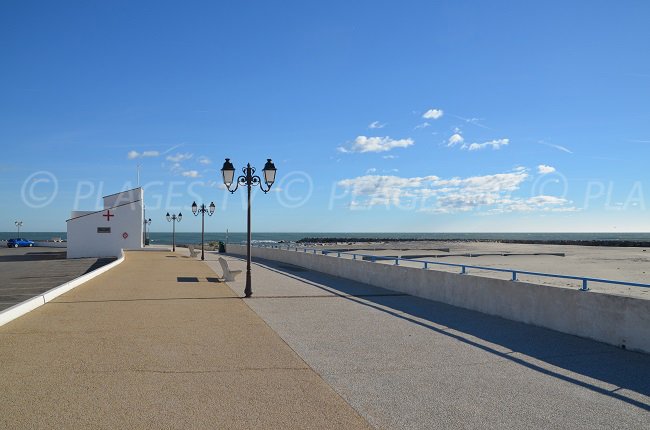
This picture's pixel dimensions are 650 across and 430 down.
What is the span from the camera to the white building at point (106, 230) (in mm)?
42406

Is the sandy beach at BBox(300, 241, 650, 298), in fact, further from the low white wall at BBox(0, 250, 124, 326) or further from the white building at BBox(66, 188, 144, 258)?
the white building at BBox(66, 188, 144, 258)

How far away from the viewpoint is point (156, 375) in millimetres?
6230

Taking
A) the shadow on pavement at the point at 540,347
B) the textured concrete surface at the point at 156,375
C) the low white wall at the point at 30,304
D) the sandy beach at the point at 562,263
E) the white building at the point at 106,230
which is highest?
the white building at the point at 106,230

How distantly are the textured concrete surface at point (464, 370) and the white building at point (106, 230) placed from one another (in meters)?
35.7

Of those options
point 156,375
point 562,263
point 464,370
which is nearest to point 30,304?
point 156,375

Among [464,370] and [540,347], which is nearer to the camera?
[464,370]

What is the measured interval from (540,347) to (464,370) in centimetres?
201

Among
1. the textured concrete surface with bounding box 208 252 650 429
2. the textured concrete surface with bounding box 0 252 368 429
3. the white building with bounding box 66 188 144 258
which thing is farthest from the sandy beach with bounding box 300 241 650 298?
the white building with bounding box 66 188 144 258

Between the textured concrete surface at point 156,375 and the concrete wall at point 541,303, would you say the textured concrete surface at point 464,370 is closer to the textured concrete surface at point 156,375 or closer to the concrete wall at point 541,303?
the concrete wall at point 541,303

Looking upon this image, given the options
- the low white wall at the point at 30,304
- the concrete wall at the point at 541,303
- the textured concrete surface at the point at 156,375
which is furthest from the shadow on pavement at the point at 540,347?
the low white wall at the point at 30,304

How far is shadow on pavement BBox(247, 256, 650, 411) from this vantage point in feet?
20.4

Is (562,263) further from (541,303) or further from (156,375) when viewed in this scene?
(156,375)

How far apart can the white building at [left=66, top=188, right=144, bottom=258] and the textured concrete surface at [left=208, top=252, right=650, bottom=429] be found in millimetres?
35670

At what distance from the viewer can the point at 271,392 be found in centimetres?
559
